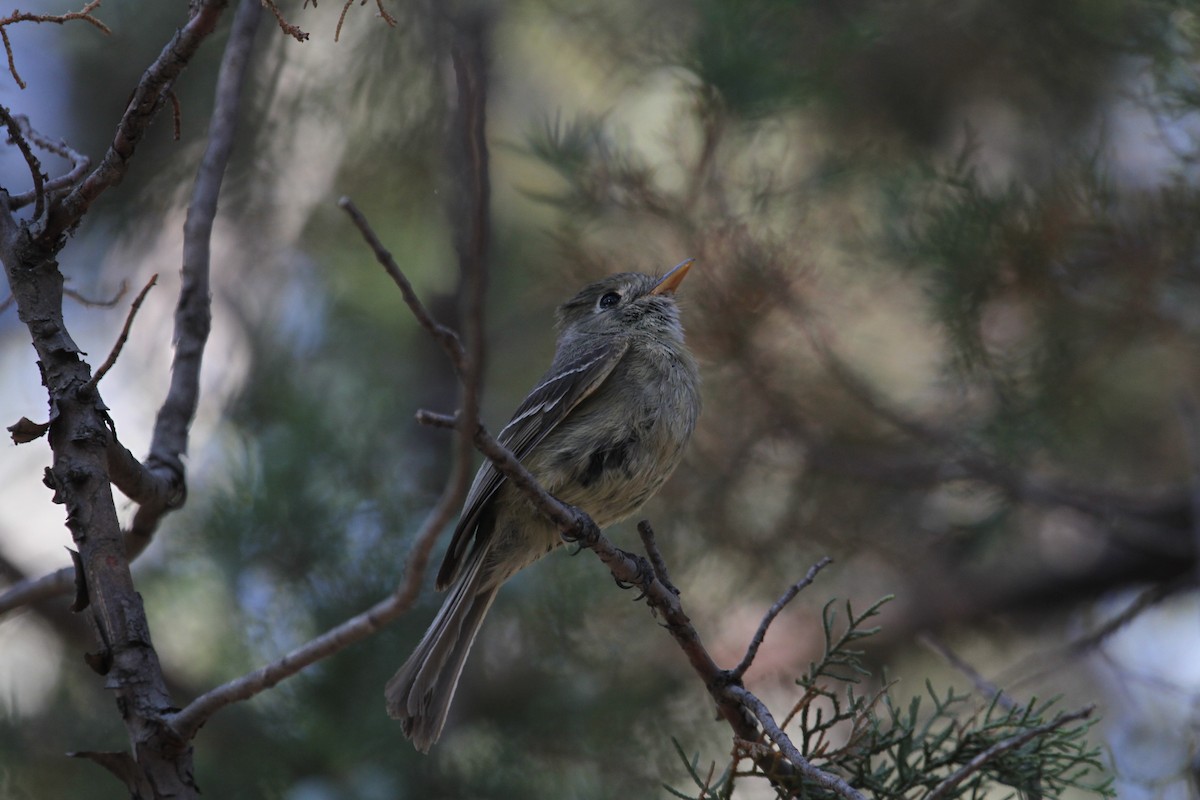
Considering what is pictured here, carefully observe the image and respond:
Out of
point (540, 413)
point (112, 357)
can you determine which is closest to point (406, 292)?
point (112, 357)

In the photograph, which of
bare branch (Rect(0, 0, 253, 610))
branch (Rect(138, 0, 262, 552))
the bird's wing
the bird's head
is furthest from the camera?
the bird's head

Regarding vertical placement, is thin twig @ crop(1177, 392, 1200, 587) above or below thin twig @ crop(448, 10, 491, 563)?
above

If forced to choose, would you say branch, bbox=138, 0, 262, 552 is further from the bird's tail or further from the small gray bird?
the small gray bird

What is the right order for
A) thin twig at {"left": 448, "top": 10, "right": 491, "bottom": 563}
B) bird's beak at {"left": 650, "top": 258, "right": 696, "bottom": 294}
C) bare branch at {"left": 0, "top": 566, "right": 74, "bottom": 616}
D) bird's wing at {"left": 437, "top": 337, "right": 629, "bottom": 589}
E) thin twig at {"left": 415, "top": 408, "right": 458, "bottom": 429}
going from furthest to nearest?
1. bird's beak at {"left": 650, "top": 258, "right": 696, "bottom": 294}
2. bird's wing at {"left": 437, "top": 337, "right": 629, "bottom": 589}
3. bare branch at {"left": 0, "top": 566, "right": 74, "bottom": 616}
4. thin twig at {"left": 415, "top": 408, "right": 458, "bottom": 429}
5. thin twig at {"left": 448, "top": 10, "right": 491, "bottom": 563}

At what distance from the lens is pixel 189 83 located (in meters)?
4.84

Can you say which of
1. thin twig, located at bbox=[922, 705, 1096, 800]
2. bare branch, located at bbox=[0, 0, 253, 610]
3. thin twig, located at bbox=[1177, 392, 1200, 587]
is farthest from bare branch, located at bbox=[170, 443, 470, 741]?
thin twig, located at bbox=[1177, 392, 1200, 587]

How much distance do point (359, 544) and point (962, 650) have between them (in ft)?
9.12

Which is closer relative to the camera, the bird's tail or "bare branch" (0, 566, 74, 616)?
"bare branch" (0, 566, 74, 616)

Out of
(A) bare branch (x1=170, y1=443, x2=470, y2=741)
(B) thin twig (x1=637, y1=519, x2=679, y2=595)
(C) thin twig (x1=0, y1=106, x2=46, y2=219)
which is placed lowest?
(A) bare branch (x1=170, y1=443, x2=470, y2=741)

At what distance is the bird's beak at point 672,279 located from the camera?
433cm

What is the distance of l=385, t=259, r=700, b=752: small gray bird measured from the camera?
383cm

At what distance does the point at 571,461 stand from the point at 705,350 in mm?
1349

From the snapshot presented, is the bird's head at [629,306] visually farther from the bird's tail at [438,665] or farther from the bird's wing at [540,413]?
the bird's tail at [438,665]

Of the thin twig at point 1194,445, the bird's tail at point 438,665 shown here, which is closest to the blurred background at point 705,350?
the thin twig at point 1194,445
